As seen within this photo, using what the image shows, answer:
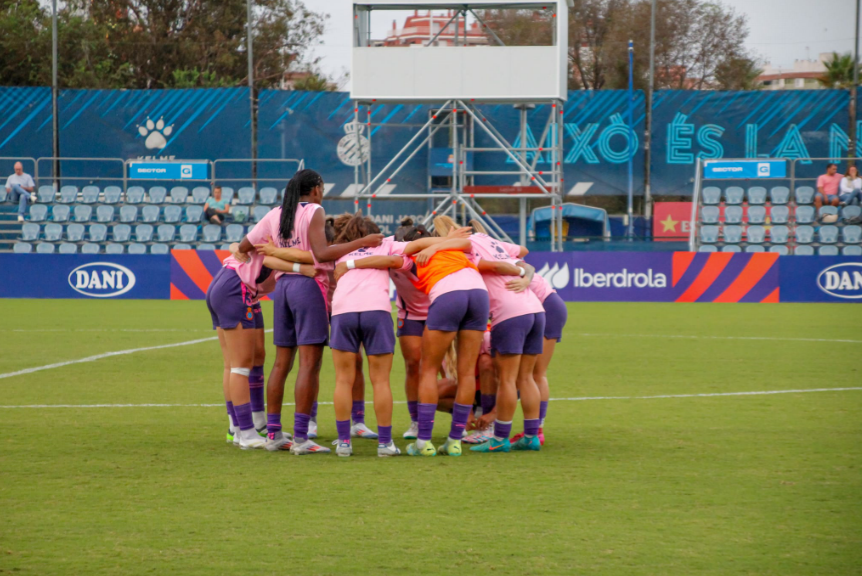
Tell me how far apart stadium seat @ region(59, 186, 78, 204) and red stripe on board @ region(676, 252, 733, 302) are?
56.2ft

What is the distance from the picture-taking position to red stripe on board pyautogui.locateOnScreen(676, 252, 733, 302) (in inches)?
881

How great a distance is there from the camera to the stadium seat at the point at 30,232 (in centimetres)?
2653

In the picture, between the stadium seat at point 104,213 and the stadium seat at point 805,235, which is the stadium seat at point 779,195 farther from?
the stadium seat at point 104,213

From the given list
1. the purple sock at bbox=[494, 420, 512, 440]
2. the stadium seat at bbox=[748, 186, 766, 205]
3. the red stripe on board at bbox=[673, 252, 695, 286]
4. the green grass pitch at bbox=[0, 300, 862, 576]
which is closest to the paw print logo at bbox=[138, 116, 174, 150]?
the red stripe on board at bbox=[673, 252, 695, 286]

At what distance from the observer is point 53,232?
2670 cm

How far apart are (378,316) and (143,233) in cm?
2161

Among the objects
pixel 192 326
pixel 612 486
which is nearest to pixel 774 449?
pixel 612 486

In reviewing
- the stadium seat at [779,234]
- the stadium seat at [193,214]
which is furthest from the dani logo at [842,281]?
the stadium seat at [193,214]

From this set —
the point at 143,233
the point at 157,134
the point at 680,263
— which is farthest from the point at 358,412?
the point at 157,134

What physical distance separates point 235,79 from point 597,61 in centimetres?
1775

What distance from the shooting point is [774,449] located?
6.84 meters

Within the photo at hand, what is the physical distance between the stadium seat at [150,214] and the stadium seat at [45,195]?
289 cm

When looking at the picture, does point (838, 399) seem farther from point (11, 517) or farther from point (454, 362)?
point (11, 517)

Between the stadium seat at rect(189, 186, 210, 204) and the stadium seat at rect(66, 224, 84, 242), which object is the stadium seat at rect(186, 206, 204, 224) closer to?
the stadium seat at rect(189, 186, 210, 204)
